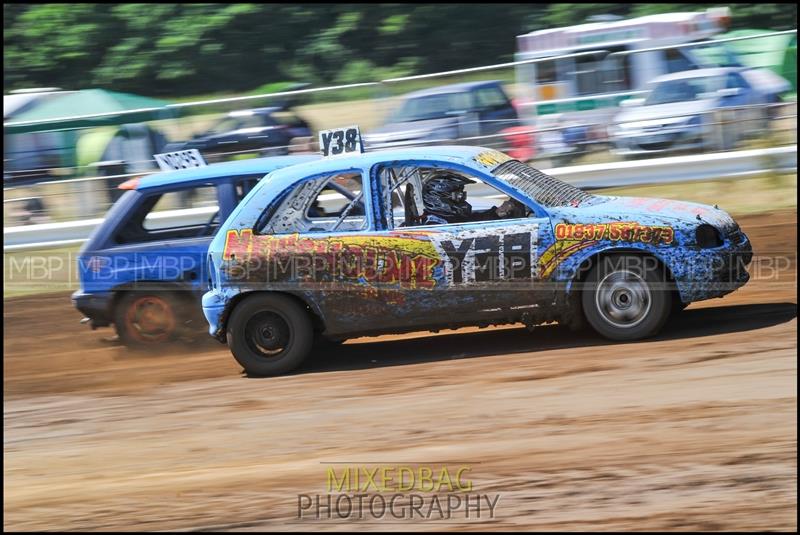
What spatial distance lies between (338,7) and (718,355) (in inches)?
970

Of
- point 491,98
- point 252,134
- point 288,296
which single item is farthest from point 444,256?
point 252,134

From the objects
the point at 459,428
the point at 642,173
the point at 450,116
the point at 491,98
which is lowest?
the point at 459,428

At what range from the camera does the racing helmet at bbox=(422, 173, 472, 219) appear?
7902 mm

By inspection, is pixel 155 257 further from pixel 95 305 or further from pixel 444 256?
pixel 444 256

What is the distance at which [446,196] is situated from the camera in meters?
7.97

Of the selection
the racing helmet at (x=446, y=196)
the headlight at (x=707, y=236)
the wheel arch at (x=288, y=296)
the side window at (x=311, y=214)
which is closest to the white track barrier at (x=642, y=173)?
the racing helmet at (x=446, y=196)

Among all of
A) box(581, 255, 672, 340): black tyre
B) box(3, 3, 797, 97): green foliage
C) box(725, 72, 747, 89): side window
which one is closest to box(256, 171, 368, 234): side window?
box(581, 255, 672, 340): black tyre

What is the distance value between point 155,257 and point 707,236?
15.5ft

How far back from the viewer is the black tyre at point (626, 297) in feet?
24.9

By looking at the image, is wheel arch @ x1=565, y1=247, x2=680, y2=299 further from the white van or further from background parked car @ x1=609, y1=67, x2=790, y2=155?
the white van

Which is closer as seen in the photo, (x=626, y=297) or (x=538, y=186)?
(x=626, y=297)

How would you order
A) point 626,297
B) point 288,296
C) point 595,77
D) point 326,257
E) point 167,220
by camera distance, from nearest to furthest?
point 626,297
point 326,257
point 288,296
point 167,220
point 595,77

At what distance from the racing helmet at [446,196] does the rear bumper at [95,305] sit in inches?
130

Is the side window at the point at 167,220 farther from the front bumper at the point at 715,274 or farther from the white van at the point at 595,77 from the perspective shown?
the white van at the point at 595,77
